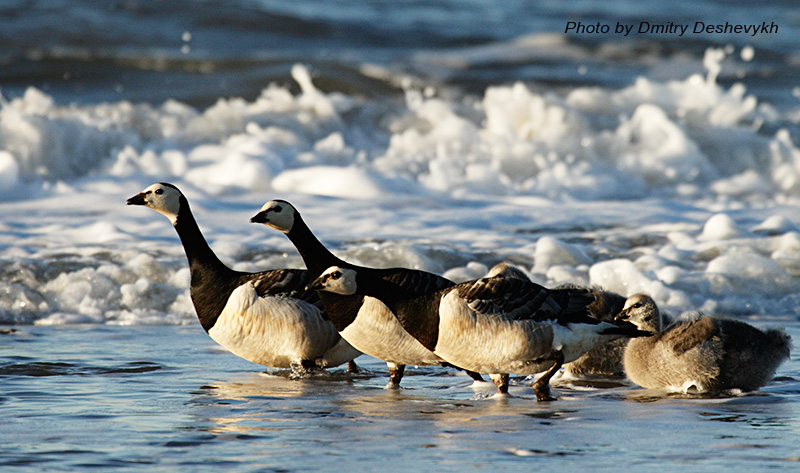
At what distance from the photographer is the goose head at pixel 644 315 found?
7508 mm

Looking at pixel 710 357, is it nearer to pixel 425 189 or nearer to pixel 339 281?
pixel 339 281

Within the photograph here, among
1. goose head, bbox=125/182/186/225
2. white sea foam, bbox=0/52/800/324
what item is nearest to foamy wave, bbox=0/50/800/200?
white sea foam, bbox=0/52/800/324

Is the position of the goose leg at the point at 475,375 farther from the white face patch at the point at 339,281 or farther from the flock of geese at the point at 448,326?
the white face patch at the point at 339,281

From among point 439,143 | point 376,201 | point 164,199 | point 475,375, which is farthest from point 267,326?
point 439,143

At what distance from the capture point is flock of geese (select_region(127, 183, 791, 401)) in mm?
6613

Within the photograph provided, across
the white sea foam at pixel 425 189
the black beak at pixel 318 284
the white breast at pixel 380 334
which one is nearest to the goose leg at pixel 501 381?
the white breast at pixel 380 334

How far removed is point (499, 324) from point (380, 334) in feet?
2.78

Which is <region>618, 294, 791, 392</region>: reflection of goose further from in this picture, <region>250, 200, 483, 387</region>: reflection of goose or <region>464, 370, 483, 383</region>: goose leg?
<region>250, 200, 483, 387</region>: reflection of goose

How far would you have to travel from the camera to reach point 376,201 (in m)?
15.6

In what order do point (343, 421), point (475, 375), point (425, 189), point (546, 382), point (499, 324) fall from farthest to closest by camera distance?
point (425, 189) < point (475, 375) < point (546, 382) < point (499, 324) < point (343, 421)

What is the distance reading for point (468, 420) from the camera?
5.96 meters

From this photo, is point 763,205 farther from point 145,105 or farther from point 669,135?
point 145,105

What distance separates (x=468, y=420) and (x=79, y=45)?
2140cm

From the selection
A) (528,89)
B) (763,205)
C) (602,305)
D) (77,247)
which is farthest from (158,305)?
(528,89)
